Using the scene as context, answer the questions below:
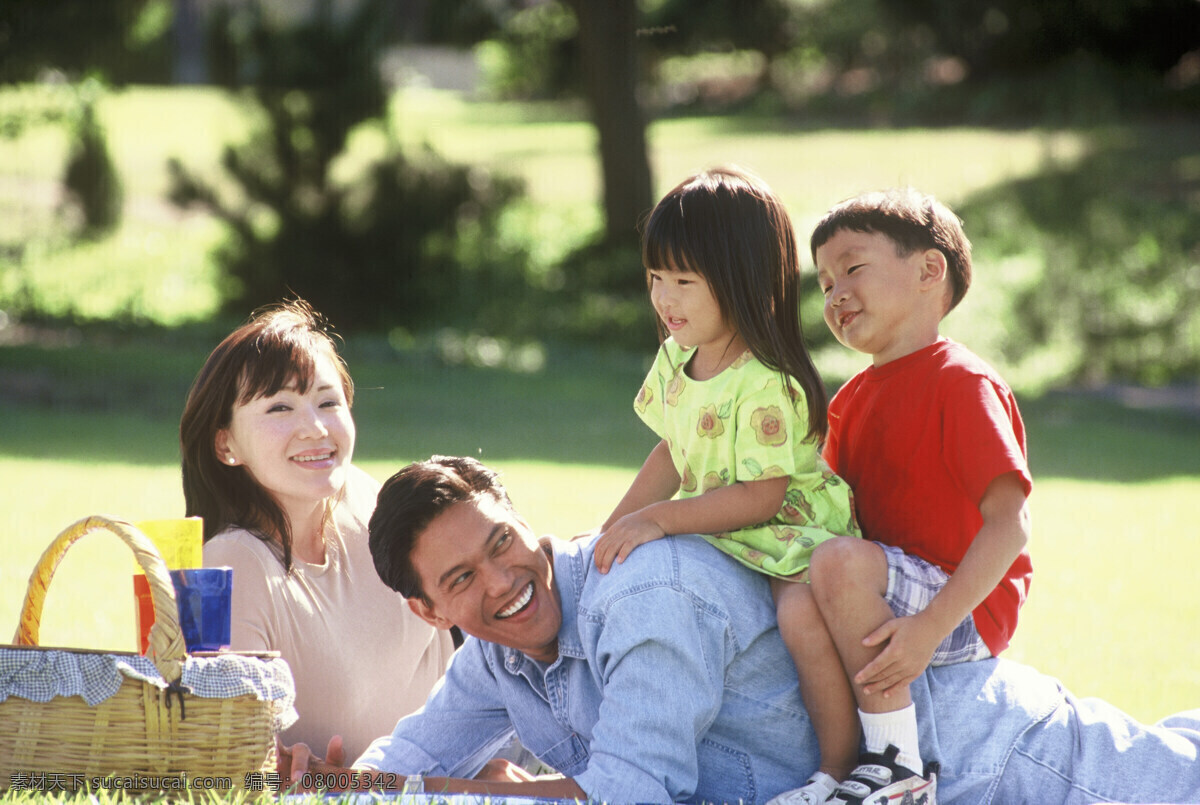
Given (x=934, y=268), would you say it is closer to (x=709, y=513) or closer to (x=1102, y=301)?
(x=709, y=513)

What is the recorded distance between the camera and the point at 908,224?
3473mm

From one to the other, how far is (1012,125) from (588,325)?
17345mm

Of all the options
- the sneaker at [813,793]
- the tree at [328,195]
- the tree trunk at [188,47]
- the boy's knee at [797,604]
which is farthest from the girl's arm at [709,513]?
the tree trunk at [188,47]

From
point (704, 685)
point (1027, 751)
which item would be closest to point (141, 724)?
point (704, 685)

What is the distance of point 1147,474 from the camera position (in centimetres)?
1140

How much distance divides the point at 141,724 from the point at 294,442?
3.24 feet

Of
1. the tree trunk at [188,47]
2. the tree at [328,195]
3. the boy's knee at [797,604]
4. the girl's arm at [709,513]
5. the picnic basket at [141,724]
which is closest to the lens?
the picnic basket at [141,724]

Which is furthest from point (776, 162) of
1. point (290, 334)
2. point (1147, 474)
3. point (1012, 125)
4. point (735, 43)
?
point (290, 334)

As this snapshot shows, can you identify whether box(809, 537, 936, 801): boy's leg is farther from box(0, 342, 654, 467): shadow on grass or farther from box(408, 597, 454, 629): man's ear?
box(0, 342, 654, 467): shadow on grass

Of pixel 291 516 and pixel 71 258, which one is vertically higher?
pixel 71 258

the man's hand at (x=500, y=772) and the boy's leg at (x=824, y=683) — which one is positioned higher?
the boy's leg at (x=824, y=683)

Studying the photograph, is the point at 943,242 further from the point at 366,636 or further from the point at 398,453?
the point at 398,453

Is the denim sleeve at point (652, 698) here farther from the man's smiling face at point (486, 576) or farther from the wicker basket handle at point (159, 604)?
the wicker basket handle at point (159, 604)

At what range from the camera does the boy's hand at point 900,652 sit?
9.93 feet
